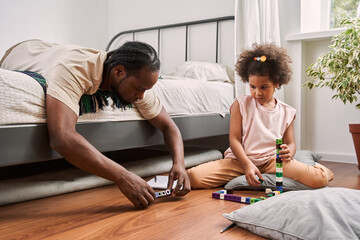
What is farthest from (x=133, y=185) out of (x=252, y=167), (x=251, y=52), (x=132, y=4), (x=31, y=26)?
(x=132, y=4)

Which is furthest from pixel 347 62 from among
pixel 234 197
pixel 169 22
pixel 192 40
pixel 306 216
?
pixel 169 22

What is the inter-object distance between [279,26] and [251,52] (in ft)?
3.30

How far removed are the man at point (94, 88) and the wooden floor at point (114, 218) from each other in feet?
0.25

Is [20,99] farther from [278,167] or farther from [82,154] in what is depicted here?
[278,167]

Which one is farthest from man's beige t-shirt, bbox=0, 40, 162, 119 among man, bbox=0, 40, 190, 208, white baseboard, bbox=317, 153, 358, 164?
white baseboard, bbox=317, 153, 358, 164

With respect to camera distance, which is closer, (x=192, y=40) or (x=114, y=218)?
(x=114, y=218)

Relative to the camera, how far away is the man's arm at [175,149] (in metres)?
1.40

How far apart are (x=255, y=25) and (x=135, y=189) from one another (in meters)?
1.64

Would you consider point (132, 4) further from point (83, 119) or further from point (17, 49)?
point (83, 119)

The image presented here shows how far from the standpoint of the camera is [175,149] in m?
1.57

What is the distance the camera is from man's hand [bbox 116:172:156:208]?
1.21 metres

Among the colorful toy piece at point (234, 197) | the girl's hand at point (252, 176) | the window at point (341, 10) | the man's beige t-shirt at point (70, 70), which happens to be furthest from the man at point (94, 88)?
the window at point (341, 10)

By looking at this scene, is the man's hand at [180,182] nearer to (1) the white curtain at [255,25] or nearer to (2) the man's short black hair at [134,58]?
(2) the man's short black hair at [134,58]

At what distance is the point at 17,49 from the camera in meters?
1.77
